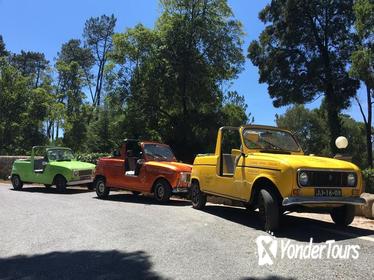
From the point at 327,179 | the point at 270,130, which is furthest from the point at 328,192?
the point at 270,130

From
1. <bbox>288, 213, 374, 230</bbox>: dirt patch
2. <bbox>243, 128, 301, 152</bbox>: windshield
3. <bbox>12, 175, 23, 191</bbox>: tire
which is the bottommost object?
Answer: <bbox>288, 213, 374, 230</bbox>: dirt patch

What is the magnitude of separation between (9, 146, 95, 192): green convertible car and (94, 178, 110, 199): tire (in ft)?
8.35

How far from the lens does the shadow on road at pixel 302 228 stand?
8164 mm

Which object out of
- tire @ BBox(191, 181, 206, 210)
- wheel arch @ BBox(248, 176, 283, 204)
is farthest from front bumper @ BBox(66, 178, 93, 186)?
wheel arch @ BBox(248, 176, 283, 204)

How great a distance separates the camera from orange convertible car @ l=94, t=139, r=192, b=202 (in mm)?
13727

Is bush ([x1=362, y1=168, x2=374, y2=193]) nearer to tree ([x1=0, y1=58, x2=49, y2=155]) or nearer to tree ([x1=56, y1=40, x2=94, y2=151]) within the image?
tree ([x1=0, y1=58, x2=49, y2=155])

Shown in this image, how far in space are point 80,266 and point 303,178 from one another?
3.96 metres

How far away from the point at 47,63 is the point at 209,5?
150ft

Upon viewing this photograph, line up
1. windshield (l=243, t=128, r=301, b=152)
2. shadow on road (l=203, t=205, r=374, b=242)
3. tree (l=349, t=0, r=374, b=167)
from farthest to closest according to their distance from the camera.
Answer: tree (l=349, t=0, r=374, b=167)
windshield (l=243, t=128, r=301, b=152)
shadow on road (l=203, t=205, r=374, b=242)


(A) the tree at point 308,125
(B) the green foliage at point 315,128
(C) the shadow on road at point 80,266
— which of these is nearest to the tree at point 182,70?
(C) the shadow on road at point 80,266

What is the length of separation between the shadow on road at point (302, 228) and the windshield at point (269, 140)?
1510 millimetres

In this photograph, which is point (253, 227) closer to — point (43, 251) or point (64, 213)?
point (43, 251)

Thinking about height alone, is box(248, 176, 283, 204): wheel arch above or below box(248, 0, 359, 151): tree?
below

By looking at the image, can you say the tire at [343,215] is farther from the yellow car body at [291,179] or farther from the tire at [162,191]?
the tire at [162,191]
